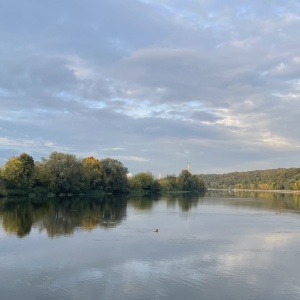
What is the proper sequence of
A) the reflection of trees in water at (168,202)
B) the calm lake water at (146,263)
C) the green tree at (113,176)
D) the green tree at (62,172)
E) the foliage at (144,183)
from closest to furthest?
the calm lake water at (146,263) < the reflection of trees in water at (168,202) < the green tree at (62,172) < the green tree at (113,176) < the foliage at (144,183)

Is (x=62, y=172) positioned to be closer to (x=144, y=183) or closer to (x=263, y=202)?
(x=263, y=202)

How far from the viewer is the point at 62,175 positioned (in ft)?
240

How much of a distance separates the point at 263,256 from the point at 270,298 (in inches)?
244

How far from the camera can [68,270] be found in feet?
45.7

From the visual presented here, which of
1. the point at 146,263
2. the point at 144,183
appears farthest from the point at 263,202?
the point at 146,263

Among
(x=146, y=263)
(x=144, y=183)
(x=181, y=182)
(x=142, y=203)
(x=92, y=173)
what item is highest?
(x=92, y=173)

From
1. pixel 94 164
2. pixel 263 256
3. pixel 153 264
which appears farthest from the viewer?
pixel 94 164

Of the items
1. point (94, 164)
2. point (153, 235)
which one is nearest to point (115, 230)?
point (153, 235)

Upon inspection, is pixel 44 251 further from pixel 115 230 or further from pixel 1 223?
pixel 1 223

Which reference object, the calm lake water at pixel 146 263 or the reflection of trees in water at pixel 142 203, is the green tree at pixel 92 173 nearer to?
the reflection of trees in water at pixel 142 203

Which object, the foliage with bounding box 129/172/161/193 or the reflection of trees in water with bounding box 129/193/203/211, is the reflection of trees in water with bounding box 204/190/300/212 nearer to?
the reflection of trees in water with bounding box 129/193/203/211

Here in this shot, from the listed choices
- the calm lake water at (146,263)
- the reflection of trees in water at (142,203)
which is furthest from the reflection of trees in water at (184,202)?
the calm lake water at (146,263)

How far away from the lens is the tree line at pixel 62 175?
64438 millimetres

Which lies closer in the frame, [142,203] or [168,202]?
[142,203]
